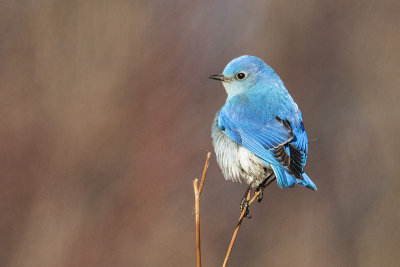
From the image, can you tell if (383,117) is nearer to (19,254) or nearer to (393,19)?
(393,19)

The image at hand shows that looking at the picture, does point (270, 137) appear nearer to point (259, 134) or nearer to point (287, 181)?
point (259, 134)

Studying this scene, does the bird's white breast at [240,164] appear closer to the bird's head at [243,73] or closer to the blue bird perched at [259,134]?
the blue bird perched at [259,134]

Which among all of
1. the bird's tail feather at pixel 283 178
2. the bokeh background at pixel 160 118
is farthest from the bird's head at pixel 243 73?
the bokeh background at pixel 160 118

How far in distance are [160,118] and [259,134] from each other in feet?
13.3

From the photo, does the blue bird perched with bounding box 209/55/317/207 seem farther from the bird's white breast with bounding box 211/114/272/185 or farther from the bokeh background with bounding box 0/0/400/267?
the bokeh background with bounding box 0/0/400/267

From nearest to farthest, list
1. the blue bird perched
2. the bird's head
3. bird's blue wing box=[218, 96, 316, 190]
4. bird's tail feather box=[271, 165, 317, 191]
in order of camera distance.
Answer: bird's tail feather box=[271, 165, 317, 191] < bird's blue wing box=[218, 96, 316, 190] < the blue bird perched < the bird's head

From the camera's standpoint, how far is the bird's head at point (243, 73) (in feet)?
15.2

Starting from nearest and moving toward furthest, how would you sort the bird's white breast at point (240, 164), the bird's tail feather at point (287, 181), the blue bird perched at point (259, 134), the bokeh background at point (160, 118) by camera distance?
the bird's tail feather at point (287, 181) < the blue bird perched at point (259, 134) < the bird's white breast at point (240, 164) < the bokeh background at point (160, 118)

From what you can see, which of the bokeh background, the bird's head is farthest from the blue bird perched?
the bokeh background

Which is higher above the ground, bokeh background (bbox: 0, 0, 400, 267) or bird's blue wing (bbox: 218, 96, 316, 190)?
bokeh background (bbox: 0, 0, 400, 267)

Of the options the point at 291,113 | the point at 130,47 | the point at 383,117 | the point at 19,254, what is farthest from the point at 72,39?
the point at 291,113

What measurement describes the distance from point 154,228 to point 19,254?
5.35 feet

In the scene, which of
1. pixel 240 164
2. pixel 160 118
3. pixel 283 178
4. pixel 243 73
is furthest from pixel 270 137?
pixel 160 118

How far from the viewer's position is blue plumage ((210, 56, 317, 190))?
3.89m
